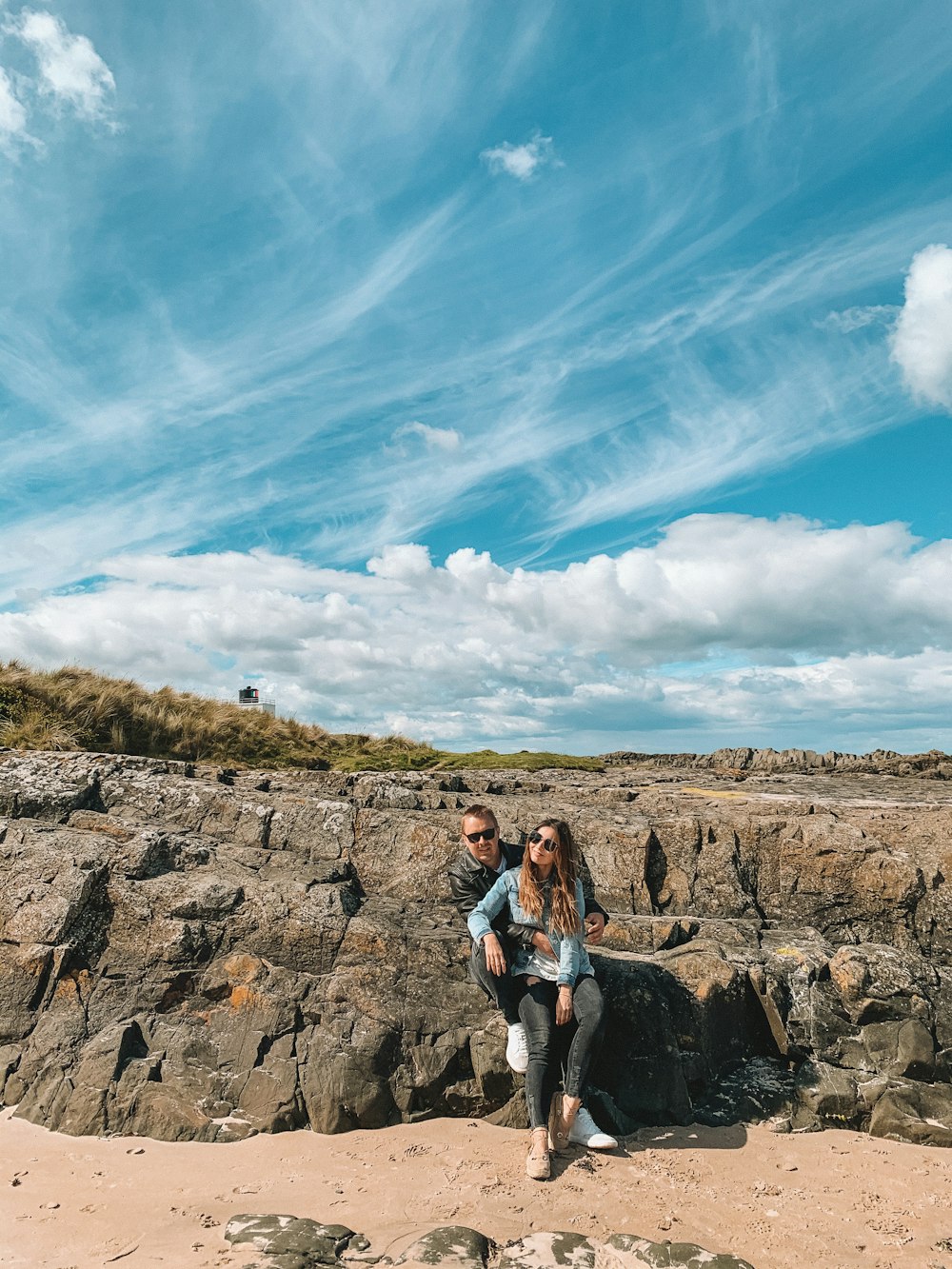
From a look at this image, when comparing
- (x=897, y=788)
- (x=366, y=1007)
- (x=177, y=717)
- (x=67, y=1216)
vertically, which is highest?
(x=177, y=717)

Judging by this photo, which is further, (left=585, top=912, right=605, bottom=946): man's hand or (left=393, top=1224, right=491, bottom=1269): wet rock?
(left=585, top=912, right=605, bottom=946): man's hand

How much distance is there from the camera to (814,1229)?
554 centimetres

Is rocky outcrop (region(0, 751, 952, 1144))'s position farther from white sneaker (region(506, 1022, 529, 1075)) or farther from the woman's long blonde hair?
the woman's long blonde hair

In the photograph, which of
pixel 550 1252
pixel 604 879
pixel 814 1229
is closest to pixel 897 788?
pixel 604 879

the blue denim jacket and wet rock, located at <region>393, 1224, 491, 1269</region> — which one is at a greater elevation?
the blue denim jacket

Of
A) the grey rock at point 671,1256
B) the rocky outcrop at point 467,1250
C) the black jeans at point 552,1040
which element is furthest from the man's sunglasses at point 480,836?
the grey rock at point 671,1256

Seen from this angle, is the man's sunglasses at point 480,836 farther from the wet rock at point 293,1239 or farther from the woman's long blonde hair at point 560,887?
the wet rock at point 293,1239

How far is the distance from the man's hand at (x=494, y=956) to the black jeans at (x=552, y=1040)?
32cm

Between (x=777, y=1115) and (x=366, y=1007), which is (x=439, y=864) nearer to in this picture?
(x=366, y=1007)

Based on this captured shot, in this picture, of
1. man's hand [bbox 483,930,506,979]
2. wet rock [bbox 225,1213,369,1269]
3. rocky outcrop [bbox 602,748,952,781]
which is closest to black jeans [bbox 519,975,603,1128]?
man's hand [bbox 483,930,506,979]

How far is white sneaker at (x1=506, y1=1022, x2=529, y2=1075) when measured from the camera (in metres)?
6.71

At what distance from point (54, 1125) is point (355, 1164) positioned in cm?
254

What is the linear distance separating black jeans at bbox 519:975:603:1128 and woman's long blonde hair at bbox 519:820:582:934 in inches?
Result: 18.6

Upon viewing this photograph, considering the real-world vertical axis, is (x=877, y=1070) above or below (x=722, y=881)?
below
